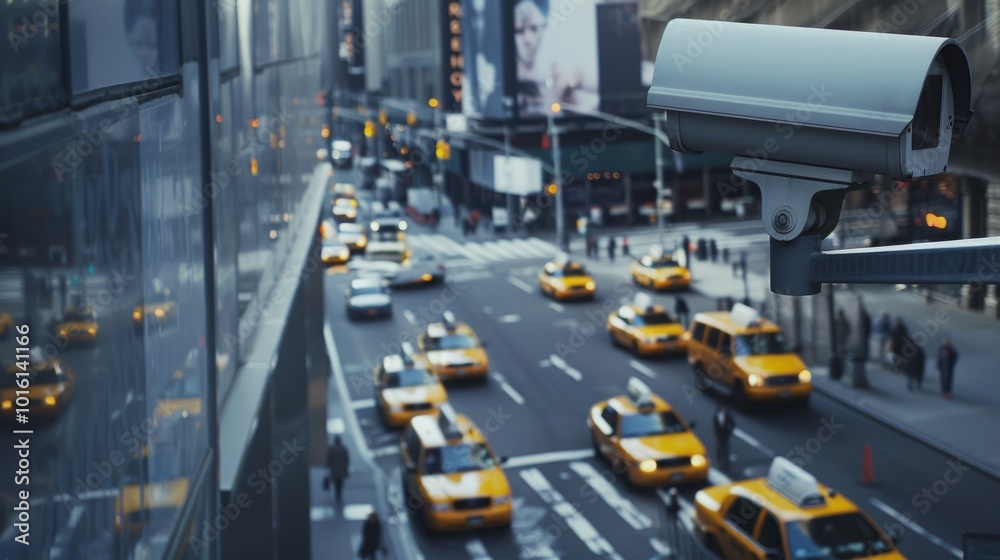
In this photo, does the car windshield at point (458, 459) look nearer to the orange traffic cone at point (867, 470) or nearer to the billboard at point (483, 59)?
the orange traffic cone at point (867, 470)

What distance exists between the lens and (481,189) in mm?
79938

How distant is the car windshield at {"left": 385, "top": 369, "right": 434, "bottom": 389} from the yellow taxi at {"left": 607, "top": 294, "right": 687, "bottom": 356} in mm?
7780

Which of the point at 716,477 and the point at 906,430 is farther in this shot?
the point at 906,430

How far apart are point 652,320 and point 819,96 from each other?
29.8 meters

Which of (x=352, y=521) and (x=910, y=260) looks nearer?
(x=910, y=260)

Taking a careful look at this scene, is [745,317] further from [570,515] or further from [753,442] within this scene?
[570,515]

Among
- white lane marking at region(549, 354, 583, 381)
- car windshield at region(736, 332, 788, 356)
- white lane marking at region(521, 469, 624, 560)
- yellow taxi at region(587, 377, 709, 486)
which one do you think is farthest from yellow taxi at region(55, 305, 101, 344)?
white lane marking at region(549, 354, 583, 381)

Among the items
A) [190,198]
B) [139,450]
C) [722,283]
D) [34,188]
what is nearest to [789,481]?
[190,198]

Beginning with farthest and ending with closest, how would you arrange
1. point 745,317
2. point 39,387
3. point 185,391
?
point 745,317 < point 185,391 < point 39,387

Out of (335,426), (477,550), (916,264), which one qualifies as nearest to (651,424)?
(477,550)

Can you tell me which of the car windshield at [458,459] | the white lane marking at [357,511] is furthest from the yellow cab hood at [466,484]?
the white lane marking at [357,511]

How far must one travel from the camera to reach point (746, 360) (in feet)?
88.6

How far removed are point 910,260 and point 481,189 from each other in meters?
76.7

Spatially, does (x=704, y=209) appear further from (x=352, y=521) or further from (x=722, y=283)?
(x=352, y=521)
